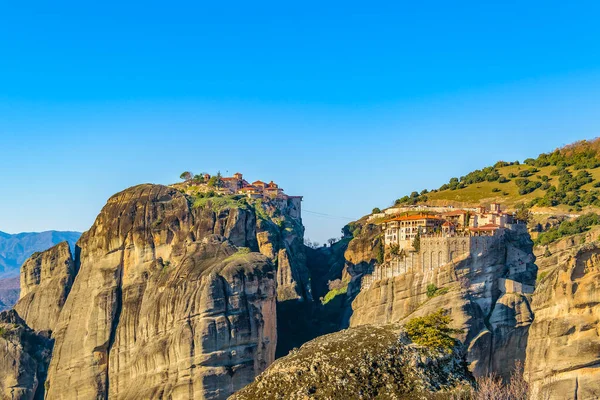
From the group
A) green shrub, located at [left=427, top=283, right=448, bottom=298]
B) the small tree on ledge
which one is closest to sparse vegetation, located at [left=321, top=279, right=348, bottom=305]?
the small tree on ledge

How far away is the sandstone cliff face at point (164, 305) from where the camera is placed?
10894 centimetres

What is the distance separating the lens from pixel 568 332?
94438mm

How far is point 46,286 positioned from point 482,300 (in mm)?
66697

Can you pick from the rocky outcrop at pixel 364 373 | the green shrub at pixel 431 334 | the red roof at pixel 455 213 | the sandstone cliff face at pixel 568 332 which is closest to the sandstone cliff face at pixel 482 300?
the sandstone cliff face at pixel 568 332

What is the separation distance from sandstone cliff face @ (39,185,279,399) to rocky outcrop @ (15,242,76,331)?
13.0ft

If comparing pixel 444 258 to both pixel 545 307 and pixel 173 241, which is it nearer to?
pixel 545 307

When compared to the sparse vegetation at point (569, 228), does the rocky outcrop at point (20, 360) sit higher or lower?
lower

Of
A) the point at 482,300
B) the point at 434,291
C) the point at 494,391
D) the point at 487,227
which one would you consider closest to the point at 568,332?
the point at 482,300

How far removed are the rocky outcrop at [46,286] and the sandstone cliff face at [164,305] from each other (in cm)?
396

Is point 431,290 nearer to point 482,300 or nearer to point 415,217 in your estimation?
point 482,300

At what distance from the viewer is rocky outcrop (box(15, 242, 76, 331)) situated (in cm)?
14225

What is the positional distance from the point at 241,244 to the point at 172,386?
96.7ft

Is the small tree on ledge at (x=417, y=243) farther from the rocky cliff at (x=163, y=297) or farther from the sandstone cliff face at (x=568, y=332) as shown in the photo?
the sandstone cliff face at (x=568, y=332)

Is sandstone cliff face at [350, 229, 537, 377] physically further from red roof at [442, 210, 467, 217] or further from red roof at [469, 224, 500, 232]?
red roof at [442, 210, 467, 217]
